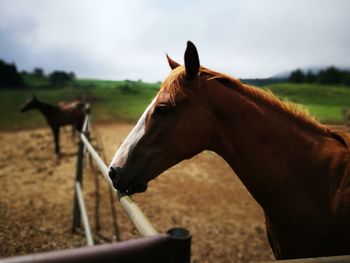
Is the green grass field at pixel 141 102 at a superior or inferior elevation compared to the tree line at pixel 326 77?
inferior

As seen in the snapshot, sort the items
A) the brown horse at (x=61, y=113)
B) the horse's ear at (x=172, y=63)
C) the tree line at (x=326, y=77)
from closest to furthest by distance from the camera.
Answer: the horse's ear at (x=172, y=63) < the brown horse at (x=61, y=113) < the tree line at (x=326, y=77)

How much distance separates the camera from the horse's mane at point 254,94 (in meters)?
2.00

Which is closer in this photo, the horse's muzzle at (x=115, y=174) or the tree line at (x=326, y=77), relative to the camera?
the horse's muzzle at (x=115, y=174)

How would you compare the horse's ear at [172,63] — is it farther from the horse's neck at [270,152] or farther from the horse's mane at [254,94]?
the horse's neck at [270,152]

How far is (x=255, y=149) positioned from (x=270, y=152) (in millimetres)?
98

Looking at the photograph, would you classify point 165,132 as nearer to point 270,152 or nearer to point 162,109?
point 162,109

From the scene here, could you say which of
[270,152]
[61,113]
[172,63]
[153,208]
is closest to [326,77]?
[61,113]

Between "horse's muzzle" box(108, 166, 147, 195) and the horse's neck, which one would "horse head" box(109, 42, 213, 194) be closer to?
"horse's muzzle" box(108, 166, 147, 195)

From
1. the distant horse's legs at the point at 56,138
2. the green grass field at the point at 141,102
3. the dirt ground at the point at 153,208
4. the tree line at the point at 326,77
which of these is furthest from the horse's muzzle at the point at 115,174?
the tree line at the point at 326,77

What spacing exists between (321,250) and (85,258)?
65.2 inches

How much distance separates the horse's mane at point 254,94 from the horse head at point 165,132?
11 mm

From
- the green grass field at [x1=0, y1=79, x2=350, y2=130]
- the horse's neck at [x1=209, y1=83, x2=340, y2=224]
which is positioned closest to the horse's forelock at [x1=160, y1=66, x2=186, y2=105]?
the horse's neck at [x1=209, y1=83, x2=340, y2=224]

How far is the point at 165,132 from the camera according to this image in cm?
195

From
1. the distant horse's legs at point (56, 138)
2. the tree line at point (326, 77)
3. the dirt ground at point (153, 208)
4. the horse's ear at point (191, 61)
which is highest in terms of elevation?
the tree line at point (326, 77)
